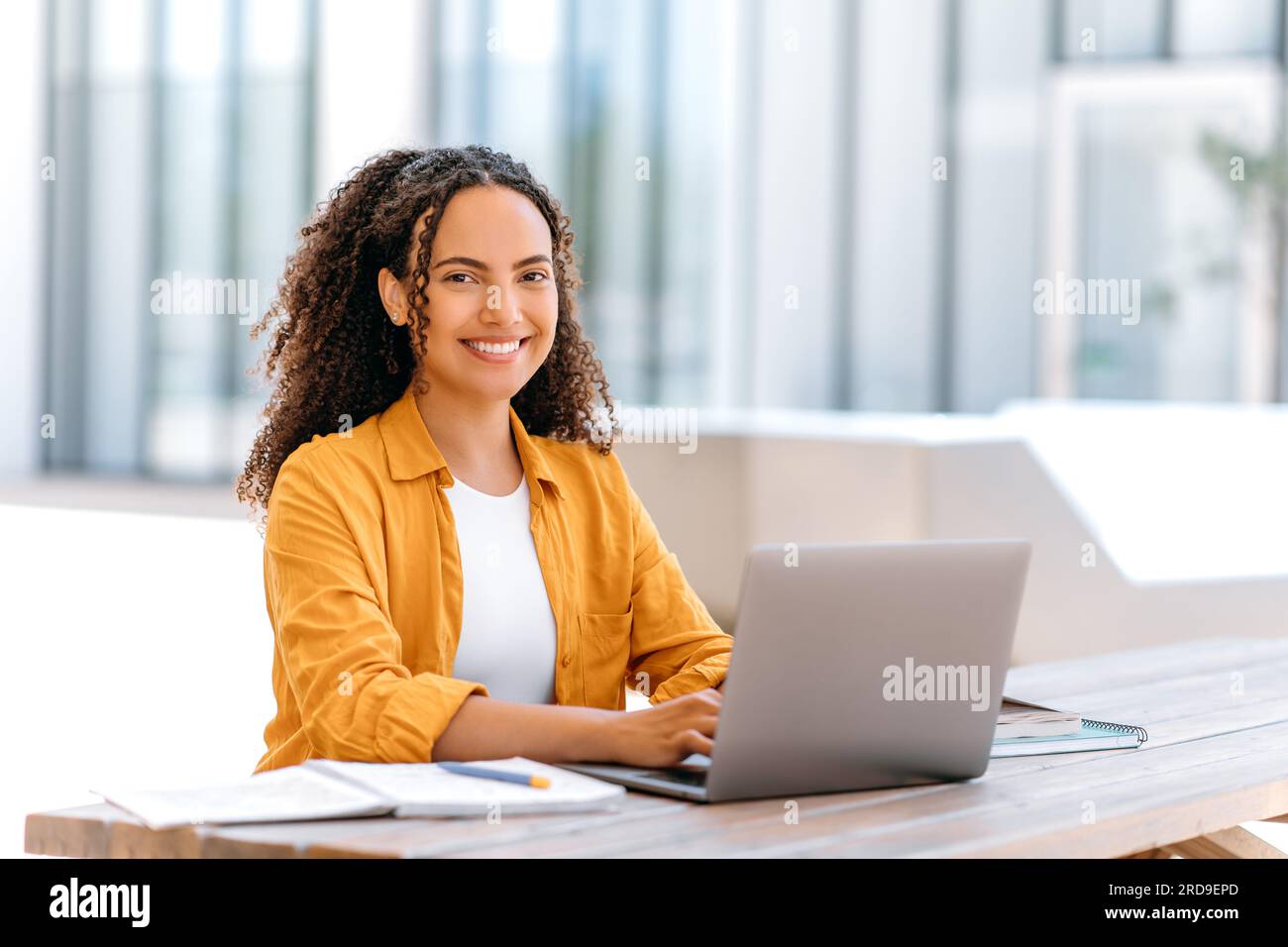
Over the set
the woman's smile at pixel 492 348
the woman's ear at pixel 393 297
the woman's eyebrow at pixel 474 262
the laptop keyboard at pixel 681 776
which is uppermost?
the woman's eyebrow at pixel 474 262

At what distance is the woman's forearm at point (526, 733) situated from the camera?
1429 mm

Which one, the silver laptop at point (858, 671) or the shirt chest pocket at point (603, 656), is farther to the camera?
the shirt chest pocket at point (603, 656)

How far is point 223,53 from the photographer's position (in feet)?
31.7

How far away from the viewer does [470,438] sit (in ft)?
6.15

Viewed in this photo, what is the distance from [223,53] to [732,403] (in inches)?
149

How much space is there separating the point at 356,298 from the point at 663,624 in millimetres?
527

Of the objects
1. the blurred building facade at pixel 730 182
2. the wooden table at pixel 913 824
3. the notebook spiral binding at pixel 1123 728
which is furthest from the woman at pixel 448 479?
the blurred building facade at pixel 730 182

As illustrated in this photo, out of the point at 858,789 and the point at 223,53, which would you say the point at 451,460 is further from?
the point at 223,53

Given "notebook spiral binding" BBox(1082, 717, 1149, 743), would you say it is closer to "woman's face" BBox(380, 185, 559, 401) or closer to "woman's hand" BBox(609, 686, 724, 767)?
"woman's hand" BBox(609, 686, 724, 767)

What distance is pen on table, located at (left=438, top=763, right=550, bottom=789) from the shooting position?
1298 millimetres

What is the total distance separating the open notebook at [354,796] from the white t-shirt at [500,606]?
1.36ft

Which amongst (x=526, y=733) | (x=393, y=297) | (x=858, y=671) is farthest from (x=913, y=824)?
(x=393, y=297)

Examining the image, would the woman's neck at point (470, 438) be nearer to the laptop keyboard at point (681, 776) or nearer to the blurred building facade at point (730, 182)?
the laptop keyboard at point (681, 776)

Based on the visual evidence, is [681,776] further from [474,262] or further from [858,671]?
[474,262]
